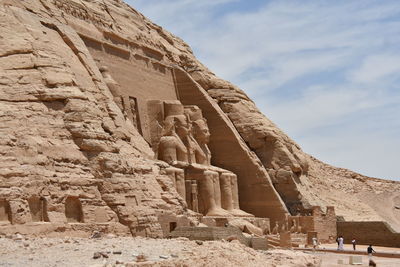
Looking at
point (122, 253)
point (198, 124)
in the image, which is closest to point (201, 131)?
point (198, 124)

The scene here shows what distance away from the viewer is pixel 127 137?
73.1 ft

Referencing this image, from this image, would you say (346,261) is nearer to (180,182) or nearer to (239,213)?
(180,182)

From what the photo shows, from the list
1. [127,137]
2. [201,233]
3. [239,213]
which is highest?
[127,137]

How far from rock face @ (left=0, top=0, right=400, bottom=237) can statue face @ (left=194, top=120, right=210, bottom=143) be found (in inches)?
2.1

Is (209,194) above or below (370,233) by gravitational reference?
above

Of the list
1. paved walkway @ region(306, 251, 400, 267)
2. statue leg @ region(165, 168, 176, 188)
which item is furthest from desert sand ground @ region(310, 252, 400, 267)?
statue leg @ region(165, 168, 176, 188)

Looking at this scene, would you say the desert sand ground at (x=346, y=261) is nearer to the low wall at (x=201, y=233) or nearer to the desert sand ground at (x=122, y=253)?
the low wall at (x=201, y=233)

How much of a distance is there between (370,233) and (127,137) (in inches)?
613

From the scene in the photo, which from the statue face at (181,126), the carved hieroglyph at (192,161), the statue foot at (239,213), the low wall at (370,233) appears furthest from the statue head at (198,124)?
the low wall at (370,233)

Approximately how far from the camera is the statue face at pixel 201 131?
104 ft

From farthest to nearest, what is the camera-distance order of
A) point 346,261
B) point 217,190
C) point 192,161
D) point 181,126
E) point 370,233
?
point 370,233, point 217,190, point 192,161, point 181,126, point 346,261

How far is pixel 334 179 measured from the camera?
1810 inches

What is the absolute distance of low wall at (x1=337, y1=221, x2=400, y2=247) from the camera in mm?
32469

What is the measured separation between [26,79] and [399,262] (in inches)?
510
